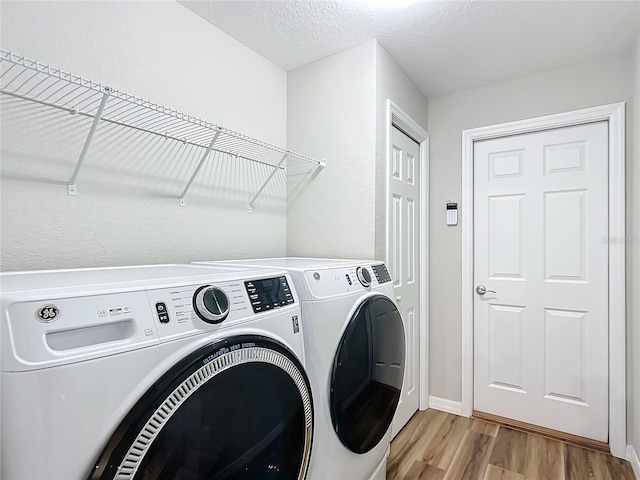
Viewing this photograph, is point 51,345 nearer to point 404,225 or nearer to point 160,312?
point 160,312

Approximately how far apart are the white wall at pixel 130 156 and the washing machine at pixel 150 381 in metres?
0.52

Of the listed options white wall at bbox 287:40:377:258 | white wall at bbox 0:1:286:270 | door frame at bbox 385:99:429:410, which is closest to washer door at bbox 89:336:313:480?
white wall at bbox 0:1:286:270

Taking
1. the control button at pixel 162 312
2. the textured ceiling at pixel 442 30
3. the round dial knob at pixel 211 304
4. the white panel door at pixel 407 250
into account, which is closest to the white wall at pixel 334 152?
the textured ceiling at pixel 442 30

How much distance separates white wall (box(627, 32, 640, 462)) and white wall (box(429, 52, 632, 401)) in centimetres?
42

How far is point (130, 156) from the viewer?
4.56ft

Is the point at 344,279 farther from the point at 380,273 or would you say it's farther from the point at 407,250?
the point at 407,250

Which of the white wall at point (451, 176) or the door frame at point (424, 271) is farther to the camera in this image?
the door frame at point (424, 271)

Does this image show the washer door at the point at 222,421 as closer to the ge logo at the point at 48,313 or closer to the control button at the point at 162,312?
the control button at the point at 162,312

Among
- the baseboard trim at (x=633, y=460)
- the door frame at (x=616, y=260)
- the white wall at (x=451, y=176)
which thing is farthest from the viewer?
the white wall at (x=451, y=176)

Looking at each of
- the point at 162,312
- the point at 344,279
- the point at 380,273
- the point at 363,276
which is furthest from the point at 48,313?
the point at 380,273

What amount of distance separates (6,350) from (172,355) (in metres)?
0.26

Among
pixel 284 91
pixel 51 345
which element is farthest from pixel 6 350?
pixel 284 91

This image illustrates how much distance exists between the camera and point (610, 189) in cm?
200

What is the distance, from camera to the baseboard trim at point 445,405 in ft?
8.04
